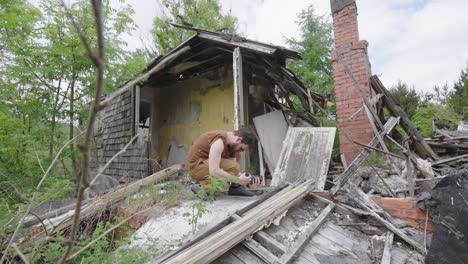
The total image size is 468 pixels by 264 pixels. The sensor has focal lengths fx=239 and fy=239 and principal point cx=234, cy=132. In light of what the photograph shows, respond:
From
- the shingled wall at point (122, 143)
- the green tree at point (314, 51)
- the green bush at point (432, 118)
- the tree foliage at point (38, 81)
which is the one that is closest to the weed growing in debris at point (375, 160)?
the tree foliage at point (38, 81)

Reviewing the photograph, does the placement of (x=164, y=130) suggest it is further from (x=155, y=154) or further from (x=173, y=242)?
(x=173, y=242)

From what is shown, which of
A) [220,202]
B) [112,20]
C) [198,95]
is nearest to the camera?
[220,202]

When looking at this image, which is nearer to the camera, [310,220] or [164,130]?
[310,220]

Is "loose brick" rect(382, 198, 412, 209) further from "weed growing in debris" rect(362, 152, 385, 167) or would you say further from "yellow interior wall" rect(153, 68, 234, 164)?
"yellow interior wall" rect(153, 68, 234, 164)

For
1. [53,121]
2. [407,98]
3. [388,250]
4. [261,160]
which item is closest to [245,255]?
[388,250]

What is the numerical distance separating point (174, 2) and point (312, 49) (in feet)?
31.2

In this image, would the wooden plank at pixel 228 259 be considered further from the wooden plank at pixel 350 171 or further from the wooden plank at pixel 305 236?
the wooden plank at pixel 350 171

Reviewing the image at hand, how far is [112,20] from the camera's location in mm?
5617

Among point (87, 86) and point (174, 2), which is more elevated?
point (174, 2)

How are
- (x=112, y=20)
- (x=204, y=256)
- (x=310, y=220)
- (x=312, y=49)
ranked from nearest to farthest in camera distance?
(x=204, y=256) → (x=310, y=220) → (x=112, y=20) → (x=312, y=49)

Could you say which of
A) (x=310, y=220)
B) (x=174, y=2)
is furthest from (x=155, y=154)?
(x=174, y=2)

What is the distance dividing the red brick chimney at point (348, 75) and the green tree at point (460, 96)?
10841 mm

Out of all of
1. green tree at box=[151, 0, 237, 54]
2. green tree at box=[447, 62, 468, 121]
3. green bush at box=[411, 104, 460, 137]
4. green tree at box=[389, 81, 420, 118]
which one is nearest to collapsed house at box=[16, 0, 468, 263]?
green bush at box=[411, 104, 460, 137]

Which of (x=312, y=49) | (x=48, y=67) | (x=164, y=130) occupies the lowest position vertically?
(x=164, y=130)
